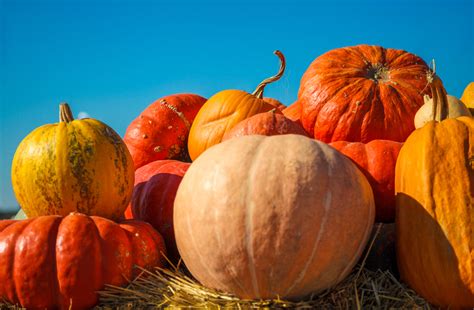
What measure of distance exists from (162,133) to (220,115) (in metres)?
0.82

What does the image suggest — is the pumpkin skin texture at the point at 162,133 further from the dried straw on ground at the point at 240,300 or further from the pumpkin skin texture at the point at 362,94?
the dried straw on ground at the point at 240,300

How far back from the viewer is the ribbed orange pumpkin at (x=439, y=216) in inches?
97.0

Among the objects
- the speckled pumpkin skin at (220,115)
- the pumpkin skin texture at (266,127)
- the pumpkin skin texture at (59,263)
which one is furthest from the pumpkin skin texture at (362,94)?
the pumpkin skin texture at (59,263)

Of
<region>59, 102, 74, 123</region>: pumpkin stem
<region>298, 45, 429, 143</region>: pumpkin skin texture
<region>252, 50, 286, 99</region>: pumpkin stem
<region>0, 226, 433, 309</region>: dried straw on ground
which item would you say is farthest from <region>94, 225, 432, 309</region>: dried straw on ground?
<region>252, 50, 286, 99</region>: pumpkin stem

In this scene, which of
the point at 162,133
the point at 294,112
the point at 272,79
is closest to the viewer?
the point at 294,112

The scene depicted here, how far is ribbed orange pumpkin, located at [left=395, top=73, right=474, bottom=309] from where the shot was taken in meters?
2.46

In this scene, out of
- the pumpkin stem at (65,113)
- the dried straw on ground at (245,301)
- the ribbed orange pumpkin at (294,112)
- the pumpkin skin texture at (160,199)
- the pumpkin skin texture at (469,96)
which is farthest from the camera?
the ribbed orange pumpkin at (294,112)

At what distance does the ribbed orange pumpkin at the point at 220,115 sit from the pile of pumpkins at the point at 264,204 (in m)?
0.06

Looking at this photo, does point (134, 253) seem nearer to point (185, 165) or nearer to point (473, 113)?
point (185, 165)

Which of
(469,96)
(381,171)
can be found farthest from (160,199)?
(469,96)

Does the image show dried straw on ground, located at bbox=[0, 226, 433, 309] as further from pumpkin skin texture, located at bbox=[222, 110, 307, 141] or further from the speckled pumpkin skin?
the speckled pumpkin skin

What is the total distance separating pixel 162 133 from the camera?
188 inches

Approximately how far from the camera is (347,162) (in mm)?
2416

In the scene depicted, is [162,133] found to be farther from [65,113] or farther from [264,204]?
[264,204]
